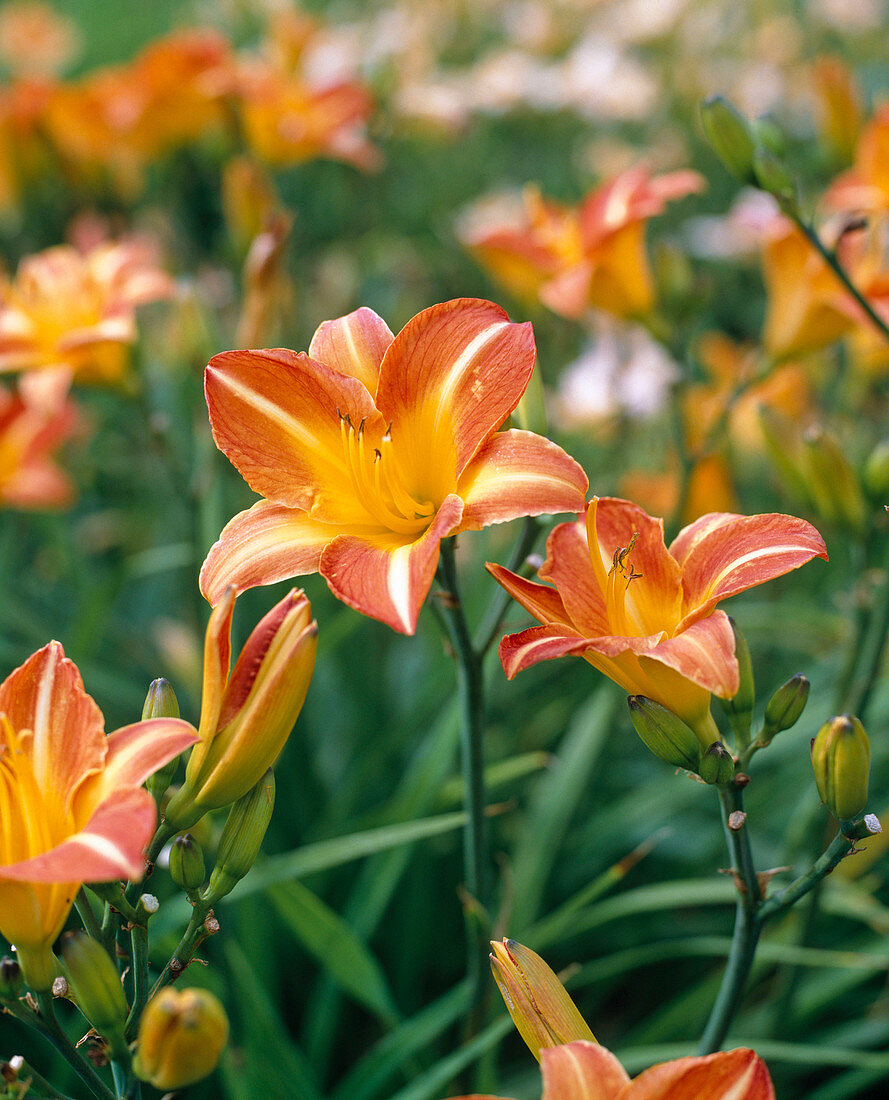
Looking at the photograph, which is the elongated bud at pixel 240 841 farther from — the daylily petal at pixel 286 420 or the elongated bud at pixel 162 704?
the daylily petal at pixel 286 420

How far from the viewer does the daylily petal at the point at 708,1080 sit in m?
0.45

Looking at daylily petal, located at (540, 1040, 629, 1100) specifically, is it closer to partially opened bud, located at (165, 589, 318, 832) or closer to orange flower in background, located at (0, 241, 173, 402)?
partially opened bud, located at (165, 589, 318, 832)

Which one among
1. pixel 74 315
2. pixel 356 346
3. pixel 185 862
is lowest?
pixel 185 862

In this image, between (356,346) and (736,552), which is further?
(356,346)

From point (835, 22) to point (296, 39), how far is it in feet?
8.86

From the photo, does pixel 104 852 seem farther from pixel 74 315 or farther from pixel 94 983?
pixel 74 315

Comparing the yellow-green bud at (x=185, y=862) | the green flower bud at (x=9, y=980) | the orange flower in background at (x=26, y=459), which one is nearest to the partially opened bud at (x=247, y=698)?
the yellow-green bud at (x=185, y=862)

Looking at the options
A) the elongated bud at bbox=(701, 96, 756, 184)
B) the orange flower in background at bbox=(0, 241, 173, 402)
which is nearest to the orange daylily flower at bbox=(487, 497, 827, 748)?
the elongated bud at bbox=(701, 96, 756, 184)

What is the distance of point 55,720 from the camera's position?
0.54m

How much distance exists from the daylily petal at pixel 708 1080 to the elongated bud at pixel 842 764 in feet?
0.54

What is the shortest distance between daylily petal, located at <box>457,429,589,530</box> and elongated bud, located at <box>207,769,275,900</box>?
0.72 feet

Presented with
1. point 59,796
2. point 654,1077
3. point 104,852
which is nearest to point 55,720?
point 59,796

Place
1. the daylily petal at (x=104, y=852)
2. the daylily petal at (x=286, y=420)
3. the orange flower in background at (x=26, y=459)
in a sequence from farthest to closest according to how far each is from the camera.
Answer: the orange flower in background at (x=26, y=459) → the daylily petal at (x=286, y=420) → the daylily petal at (x=104, y=852)

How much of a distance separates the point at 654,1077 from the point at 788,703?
→ 24 cm
